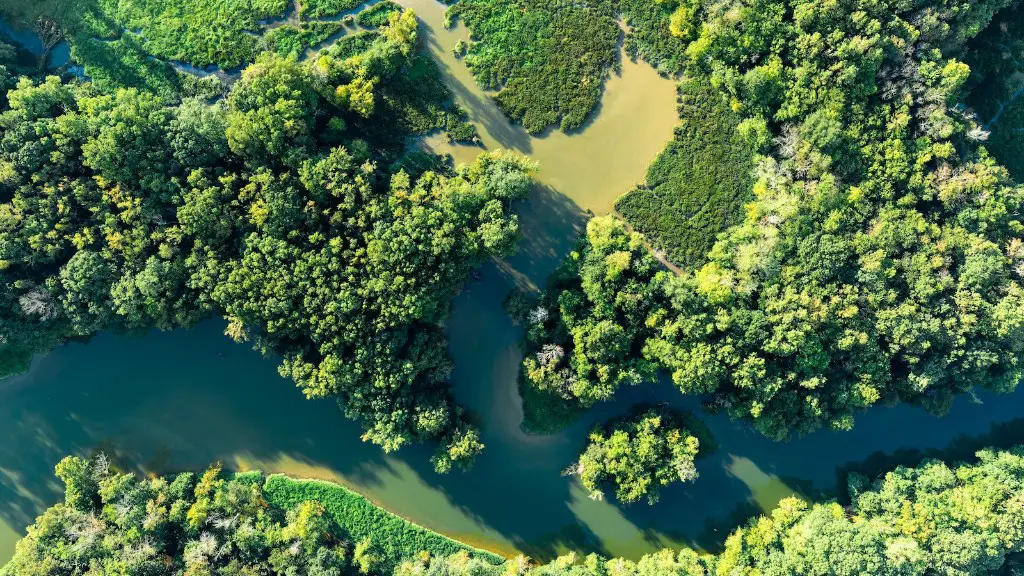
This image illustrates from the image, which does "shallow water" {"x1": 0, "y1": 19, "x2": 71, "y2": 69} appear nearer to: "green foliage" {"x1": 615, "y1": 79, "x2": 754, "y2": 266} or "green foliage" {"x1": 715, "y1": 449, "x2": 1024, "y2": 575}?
"green foliage" {"x1": 615, "y1": 79, "x2": 754, "y2": 266}

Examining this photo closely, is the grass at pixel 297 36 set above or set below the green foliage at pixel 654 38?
below

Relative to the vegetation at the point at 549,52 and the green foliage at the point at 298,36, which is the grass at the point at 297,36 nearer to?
the green foliage at the point at 298,36

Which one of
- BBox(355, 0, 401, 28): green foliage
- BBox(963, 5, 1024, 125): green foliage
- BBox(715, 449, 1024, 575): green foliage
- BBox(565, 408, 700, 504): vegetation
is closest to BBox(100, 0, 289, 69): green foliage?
BBox(355, 0, 401, 28): green foliage

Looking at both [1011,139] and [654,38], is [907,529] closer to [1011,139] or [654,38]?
[1011,139]

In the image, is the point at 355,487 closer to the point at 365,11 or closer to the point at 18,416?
the point at 18,416

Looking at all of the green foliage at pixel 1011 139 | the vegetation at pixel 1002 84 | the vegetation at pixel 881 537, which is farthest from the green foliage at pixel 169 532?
the vegetation at pixel 1002 84

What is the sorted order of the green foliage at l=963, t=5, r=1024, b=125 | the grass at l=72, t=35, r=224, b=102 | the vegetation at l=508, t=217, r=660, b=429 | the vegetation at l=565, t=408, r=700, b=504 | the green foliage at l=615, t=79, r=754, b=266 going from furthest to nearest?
the green foliage at l=615, t=79, r=754, b=266 → the grass at l=72, t=35, r=224, b=102 → the green foliage at l=963, t=5, r=1024, b=125 → the vegetation at l=565, t=408, r=700, b=504 → the vegetation at l=508, t=217, r=660, b=429
